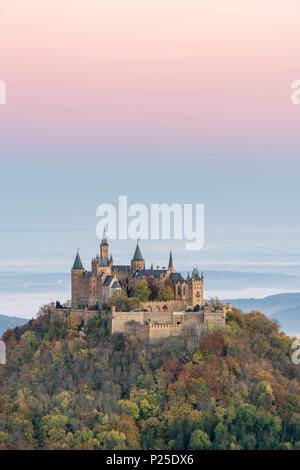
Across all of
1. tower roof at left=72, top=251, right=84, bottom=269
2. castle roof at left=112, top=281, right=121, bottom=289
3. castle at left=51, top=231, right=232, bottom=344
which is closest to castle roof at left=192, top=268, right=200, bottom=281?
castle at left=51, top=231, right=232, bottom=344

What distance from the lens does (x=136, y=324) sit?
88.9 m

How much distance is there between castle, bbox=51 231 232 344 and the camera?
88.9 meters

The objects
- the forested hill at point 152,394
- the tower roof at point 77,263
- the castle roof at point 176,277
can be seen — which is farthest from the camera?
the tower roof at point 77,263

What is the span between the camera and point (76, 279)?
96.0 meters

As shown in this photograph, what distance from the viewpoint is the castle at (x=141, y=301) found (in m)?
88.9

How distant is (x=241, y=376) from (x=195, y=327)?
625 centimetres

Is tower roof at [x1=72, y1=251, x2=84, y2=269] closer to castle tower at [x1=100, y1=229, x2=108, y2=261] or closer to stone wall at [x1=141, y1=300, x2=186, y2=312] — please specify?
castle tower at [x1=100, y1=229, x2=108, y2=261]

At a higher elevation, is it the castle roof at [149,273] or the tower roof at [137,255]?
the tower roof at [137,255]

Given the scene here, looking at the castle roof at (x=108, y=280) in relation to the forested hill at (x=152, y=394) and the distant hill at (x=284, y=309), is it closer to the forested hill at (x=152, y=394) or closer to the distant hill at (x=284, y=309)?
the forested hill at (x=152, y=394)

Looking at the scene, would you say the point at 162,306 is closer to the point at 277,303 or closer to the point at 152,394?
the point at 152,394

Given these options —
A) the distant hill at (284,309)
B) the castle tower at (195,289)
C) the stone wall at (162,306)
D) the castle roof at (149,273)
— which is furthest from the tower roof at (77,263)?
the distant hill at (284,309)
